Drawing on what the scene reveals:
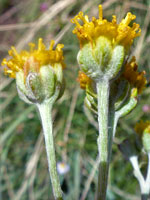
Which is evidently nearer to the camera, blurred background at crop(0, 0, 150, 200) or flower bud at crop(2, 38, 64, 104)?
flower bud at crop(2, 38, 64, 104)

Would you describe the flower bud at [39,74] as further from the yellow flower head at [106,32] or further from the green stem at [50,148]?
the yellow flower head at [106,32]

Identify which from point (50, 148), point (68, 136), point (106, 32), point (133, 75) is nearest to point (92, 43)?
point (106, 32)

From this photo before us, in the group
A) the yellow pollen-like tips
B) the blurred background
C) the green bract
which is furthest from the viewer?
the blurred background

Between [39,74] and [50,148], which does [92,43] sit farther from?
[50,148]

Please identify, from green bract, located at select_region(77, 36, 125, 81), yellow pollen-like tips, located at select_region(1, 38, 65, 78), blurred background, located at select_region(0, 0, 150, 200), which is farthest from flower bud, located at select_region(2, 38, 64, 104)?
blurred background, located at select_region(0, 0, 150, 200)

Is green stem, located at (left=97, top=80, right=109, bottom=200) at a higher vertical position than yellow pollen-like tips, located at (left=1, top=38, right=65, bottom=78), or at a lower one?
lower

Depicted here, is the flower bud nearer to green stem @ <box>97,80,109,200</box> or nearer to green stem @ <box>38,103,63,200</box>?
green stem @ <box>38,103,63,200</box>

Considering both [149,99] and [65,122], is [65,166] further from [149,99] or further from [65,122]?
[149,99]
